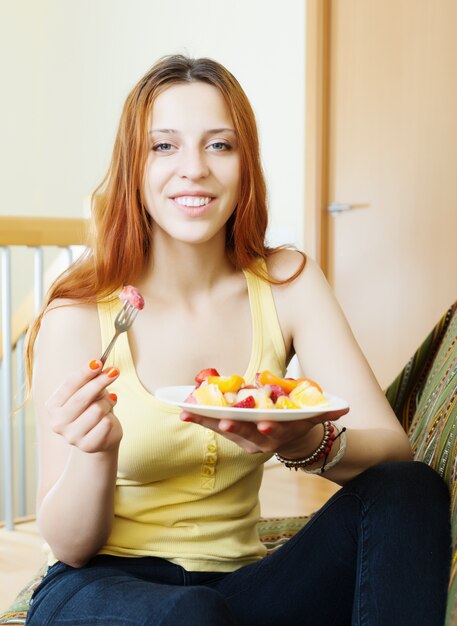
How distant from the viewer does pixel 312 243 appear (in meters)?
3.57

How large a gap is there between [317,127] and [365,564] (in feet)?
8.80

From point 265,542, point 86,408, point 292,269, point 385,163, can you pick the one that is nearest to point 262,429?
point 86,408

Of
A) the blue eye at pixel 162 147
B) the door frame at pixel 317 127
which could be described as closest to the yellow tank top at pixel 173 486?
the blue eye at pixel 162 147

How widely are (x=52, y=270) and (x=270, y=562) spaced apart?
85.2 inches

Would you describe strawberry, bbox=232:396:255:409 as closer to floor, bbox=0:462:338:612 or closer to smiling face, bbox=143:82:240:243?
smiling face, bbox=143:82:240:243

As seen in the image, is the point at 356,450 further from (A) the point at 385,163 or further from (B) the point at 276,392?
(A) the point at 385,163

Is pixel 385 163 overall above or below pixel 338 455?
above

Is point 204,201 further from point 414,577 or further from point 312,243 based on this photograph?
point 312,243

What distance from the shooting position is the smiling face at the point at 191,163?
1271mm

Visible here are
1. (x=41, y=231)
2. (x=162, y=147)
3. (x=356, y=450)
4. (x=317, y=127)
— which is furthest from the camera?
(x=317, y=127)

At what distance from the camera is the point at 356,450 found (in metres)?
1.20

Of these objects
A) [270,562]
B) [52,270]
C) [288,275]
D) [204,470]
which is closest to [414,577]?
[270,562]

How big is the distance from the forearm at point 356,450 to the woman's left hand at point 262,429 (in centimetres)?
5

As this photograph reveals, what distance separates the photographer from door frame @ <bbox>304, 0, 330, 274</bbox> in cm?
354
